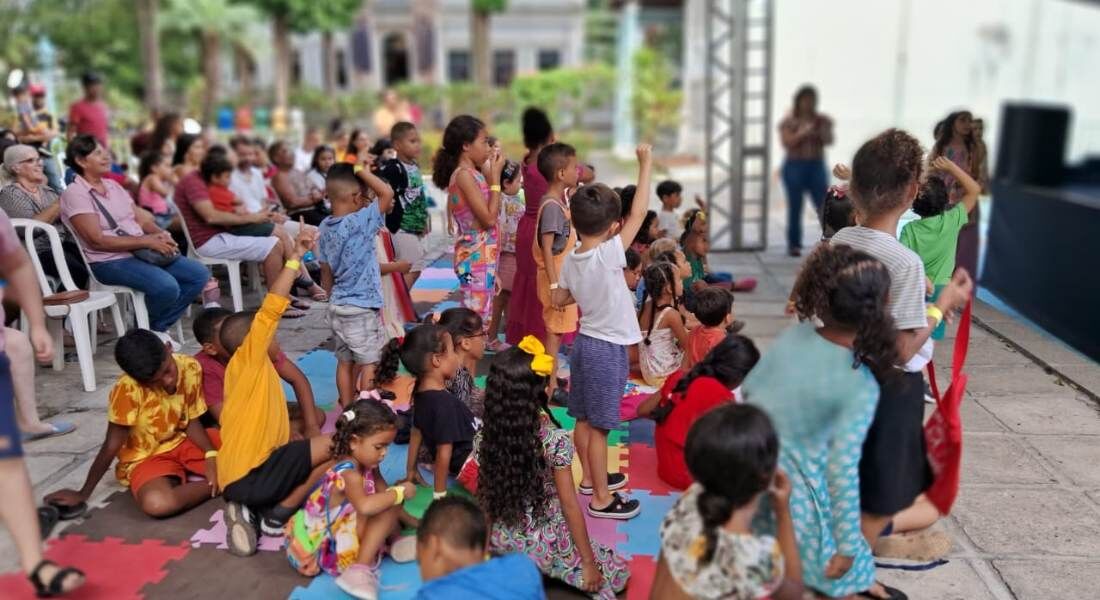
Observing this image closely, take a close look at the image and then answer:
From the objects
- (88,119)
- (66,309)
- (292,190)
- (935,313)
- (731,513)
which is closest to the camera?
(731,513)

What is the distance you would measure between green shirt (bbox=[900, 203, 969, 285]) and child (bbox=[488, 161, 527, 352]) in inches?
92.5

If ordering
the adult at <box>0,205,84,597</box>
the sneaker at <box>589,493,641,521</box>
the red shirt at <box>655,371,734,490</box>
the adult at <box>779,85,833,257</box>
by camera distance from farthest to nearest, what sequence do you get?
the adult at <box>779,85,833,257</box>
the red shirt at <box>655,371,734,490</box>
the sneaker at <box>589,493,641,521</box>
the adult at <box>0,205,84,597</box>

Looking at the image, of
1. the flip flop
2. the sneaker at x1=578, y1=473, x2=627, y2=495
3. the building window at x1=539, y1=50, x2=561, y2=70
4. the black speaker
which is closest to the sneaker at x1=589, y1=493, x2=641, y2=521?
the sneaker at x1=578, y1=473, x2=627, y2=495

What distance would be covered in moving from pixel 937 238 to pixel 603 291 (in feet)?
7.67

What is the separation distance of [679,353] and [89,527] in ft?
10.6

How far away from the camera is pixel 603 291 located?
3607 mm

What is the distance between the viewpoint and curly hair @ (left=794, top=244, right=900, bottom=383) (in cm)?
261

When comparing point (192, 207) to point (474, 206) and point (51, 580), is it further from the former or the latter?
point (51, 580)

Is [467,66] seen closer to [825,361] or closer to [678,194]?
[678,194]

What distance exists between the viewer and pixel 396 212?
5812 millimetres

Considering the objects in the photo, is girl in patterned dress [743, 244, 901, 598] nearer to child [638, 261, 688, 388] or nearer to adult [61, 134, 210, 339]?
child [638, 261, 688, 388]

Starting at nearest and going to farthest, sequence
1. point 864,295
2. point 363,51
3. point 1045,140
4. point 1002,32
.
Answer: point 864,295 → point 1045,140 → point 1002,32 → point 363,51

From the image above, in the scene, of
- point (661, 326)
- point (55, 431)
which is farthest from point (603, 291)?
point (55, 431)

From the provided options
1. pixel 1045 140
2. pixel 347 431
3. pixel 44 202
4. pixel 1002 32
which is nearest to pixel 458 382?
pixel 347 431
